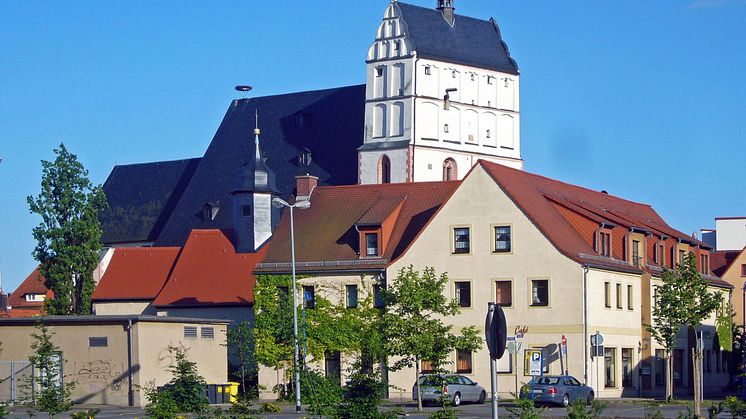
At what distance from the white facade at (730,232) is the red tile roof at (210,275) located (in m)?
51.7

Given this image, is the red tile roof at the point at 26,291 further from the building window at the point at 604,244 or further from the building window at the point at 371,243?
the building window at the point at 604,244

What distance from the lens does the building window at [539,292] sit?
60469 mm

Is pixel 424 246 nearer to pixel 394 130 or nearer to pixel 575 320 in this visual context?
pixel 575 320

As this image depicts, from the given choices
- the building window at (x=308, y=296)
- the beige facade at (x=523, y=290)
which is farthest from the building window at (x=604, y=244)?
the building window at (x=308, y=296)

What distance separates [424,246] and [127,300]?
2912 cm

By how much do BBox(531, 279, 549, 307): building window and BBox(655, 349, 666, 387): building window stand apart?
8.57m


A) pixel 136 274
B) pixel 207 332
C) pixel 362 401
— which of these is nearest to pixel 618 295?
pixel 207 332

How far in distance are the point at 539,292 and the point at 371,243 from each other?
29.6 feet

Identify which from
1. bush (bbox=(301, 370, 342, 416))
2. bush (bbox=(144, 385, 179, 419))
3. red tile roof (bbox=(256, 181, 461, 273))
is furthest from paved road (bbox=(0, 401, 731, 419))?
bush (bbox=(144, 385, 179, 419))

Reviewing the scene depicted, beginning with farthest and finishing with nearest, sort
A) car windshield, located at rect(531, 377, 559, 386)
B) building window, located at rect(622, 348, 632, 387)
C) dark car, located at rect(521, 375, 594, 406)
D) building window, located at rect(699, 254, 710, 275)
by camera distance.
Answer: building window, located at rect(699, 254, 710, 275), building window, located at rect(622, 348, 632, 387), car windshield, located at rect(531, 377, 559, 386), dark car, located at rect(521, 375, 594, 406)

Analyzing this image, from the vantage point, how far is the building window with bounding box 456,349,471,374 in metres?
61.4

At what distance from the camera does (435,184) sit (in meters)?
68.6

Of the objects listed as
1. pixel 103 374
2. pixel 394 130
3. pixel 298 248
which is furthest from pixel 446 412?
pixel 394 130

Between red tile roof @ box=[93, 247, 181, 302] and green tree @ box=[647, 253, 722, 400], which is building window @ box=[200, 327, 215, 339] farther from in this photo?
red tile roof @ box=[93, 247, 181, 302]
